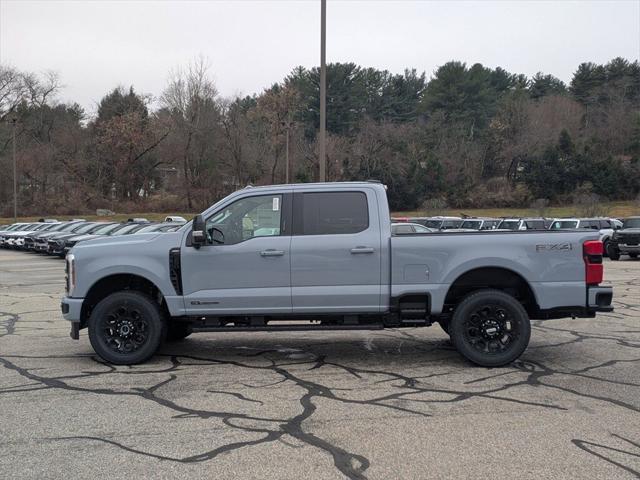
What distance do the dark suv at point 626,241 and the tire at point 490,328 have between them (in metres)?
20.4

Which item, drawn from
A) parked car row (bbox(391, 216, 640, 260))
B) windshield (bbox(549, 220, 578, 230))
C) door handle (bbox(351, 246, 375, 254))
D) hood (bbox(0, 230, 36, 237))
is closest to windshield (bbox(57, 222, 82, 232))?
hood (bbox(0, 230, 36, 237))

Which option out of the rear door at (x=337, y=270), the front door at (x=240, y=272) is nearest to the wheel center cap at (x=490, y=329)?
the rear door at (x=337, y=270)

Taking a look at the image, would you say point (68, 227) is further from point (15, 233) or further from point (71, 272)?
point (71, 272)

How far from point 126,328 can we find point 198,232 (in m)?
1.54

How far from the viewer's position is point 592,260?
718 centimetres

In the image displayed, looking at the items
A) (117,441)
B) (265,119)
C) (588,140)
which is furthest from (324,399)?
(588,140)

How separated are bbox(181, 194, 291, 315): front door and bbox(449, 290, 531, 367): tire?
1993mm

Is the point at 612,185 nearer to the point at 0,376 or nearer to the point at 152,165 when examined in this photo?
the point at 152,165

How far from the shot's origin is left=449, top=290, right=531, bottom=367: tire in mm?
7195

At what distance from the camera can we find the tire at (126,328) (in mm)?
7457

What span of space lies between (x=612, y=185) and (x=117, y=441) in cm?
7013

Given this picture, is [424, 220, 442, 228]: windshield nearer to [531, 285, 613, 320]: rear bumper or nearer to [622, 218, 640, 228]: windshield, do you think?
[622, 218, 640, 228]: windshield

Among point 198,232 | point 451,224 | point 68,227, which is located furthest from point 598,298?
point 68,227

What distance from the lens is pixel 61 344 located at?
894cm
